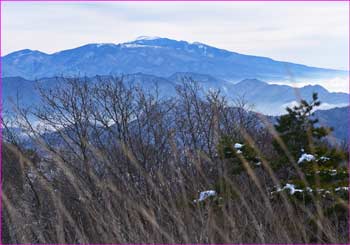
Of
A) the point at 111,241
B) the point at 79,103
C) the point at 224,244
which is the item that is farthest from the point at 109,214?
the point at 79,103

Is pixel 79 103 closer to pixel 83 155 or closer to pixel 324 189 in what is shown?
pixel 83 155

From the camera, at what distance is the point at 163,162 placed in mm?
14539

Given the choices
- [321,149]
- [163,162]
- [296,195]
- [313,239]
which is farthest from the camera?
[163,162]

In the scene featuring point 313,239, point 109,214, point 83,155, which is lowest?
point 83,155

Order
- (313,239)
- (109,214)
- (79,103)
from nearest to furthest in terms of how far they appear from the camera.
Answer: (109,214)
(313,239)
(79,103)

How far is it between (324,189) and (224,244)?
2.05m

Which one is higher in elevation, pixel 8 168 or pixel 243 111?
pixel 243 111

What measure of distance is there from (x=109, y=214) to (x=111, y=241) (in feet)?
0.93

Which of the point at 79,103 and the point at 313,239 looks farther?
the point at 79,103

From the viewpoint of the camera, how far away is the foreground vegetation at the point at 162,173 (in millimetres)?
3676

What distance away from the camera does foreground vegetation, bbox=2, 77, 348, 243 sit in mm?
3676

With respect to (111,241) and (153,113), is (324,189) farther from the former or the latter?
(153,113)

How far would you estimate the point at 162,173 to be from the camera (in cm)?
730

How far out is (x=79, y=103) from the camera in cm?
2194
